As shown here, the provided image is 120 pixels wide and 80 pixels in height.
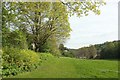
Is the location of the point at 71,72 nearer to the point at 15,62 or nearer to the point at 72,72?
the point at 72,72

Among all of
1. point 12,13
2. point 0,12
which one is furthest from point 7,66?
point 12,13

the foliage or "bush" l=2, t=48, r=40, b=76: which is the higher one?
"bush" l=2, t=48, r=40, b=76

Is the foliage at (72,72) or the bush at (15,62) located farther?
the bush at (15,62)

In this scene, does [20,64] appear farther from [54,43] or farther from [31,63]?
[54,43]

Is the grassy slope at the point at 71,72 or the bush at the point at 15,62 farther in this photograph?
the bush at the point at 15,62

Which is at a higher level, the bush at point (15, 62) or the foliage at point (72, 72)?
the bush at point (15, 62)

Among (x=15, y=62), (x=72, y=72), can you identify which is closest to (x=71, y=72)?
(x=72, y=72)

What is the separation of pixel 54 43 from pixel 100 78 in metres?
31.3

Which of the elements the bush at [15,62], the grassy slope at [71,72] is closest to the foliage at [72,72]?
the grassy slope at [71,72]

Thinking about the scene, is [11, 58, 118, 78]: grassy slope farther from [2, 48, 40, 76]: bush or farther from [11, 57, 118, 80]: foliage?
[2, 48, 40, 76]: bush

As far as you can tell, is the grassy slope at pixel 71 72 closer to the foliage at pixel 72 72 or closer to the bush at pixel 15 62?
the foliage at pixel 72 72

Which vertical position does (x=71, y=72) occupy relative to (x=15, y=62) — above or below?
below

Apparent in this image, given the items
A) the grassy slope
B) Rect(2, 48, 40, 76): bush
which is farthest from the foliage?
Rect(2, 48, 40, 76): bush

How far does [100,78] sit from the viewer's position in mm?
15688
